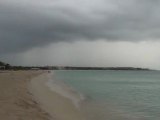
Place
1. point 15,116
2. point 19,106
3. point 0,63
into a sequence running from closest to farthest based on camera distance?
1. point 15,116
2. point 19,106
3. point 0,63

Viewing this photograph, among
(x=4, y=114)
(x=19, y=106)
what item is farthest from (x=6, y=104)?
(x=4, y=114)

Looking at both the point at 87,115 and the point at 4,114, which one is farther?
the point at 87,115

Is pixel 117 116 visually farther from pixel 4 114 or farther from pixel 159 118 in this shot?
pixel 4 114

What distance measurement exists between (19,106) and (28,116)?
2.96 m

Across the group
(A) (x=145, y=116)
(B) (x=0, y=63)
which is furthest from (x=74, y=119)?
(B) (x=0, y=63)

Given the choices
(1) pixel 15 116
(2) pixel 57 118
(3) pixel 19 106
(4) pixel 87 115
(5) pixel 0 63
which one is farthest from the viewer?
(5) pixel 0 63

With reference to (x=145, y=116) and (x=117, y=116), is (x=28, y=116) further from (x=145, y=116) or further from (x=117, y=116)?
(x=145, y=116)

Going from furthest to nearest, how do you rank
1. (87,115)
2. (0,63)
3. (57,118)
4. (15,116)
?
(0,63), (87,115), (57,118), (15,116)

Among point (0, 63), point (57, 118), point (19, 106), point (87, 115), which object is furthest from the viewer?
point (0, 63)

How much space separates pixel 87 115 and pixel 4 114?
5204 millimetres

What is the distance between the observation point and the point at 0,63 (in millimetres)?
159250

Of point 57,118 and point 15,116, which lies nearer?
point 15,116

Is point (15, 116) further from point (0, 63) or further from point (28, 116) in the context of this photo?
point (0, 63)

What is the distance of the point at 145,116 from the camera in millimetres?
17906
